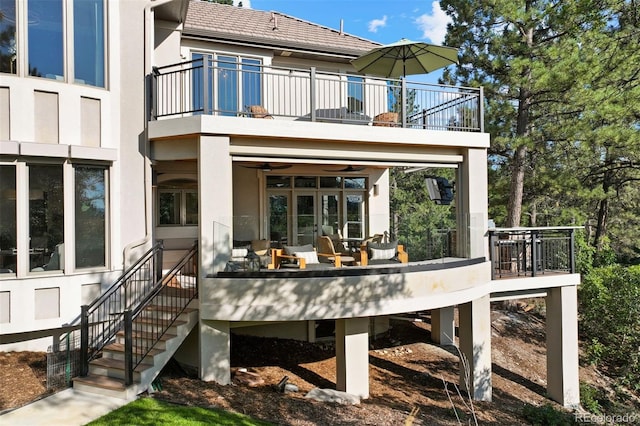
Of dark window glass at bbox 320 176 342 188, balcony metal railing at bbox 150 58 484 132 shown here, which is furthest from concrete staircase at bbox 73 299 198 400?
dark window glass at bbox 320 176 342 188

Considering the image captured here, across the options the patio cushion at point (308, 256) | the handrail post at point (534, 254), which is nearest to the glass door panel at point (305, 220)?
the patio cushion at point (308, 256)

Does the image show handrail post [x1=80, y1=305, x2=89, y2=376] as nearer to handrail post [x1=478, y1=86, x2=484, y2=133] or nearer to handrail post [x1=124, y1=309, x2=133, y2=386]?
handrail post [x1=124, y1=309, x2=133, y2=386]

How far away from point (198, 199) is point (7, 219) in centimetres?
363

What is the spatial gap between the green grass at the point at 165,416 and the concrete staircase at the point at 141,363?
0.46 meters

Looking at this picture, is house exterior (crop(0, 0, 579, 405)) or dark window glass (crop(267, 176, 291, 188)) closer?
house exterior (crop(0, 0, 579, 405))

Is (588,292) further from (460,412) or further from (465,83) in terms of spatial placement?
(460,412)

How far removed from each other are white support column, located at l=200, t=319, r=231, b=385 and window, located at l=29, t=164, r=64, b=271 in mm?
3284

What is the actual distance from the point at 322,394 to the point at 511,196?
13071 millimetres

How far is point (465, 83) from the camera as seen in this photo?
1927 centimetres

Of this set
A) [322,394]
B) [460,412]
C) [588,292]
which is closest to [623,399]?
[588,292]

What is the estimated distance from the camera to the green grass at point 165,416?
22.3 feet

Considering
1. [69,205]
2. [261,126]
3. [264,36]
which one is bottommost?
[69,205]

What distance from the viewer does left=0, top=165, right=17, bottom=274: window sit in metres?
8.60

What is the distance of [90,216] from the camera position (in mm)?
9484
